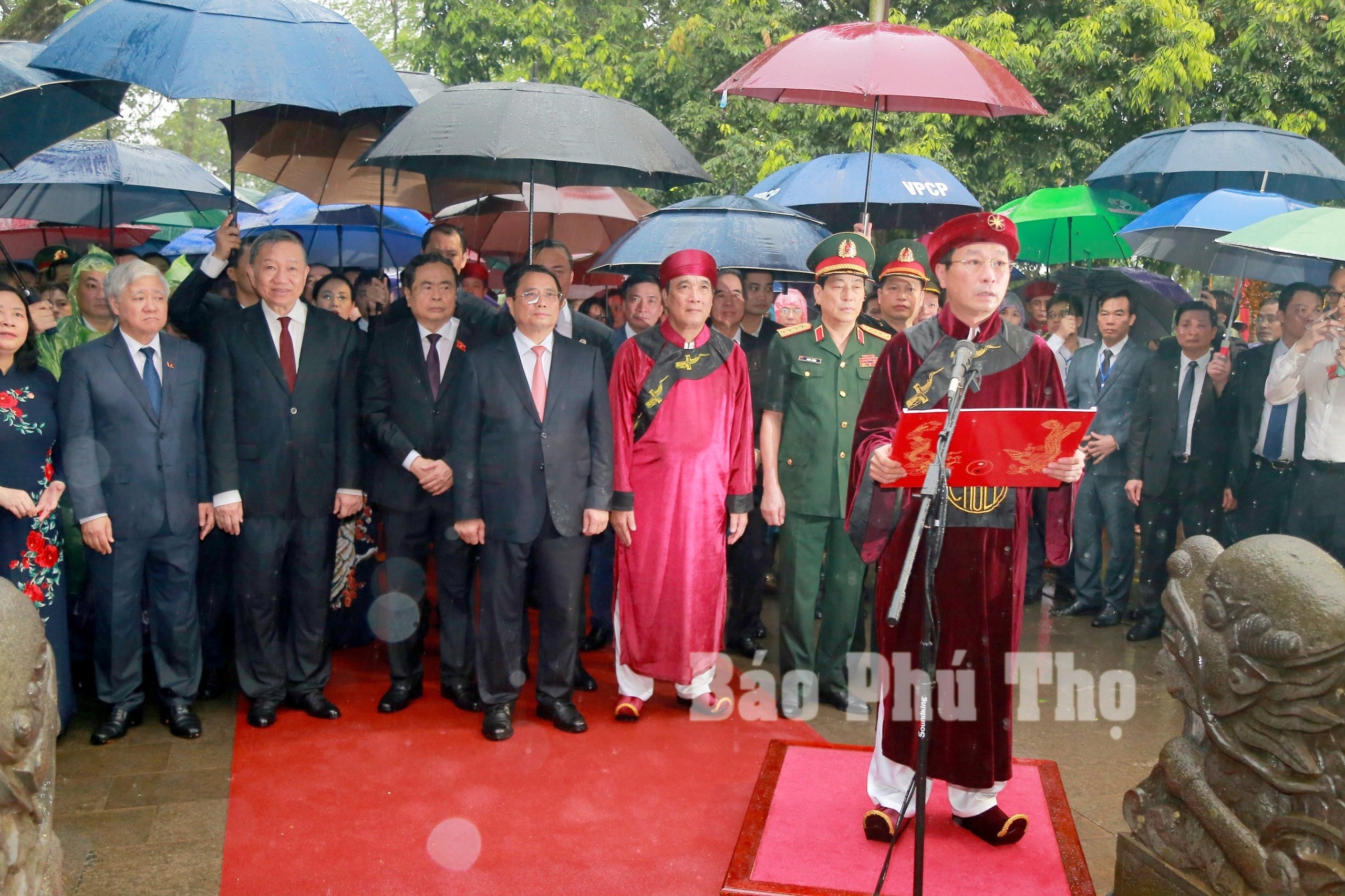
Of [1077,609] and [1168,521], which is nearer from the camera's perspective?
[1168,521]

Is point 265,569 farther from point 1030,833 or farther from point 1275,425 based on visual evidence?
point 1275,425

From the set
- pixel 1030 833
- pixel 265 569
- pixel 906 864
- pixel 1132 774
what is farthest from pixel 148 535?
pixel 1132 774

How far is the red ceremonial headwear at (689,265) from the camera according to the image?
4.63 metres

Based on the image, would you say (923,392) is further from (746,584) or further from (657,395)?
(746,584)

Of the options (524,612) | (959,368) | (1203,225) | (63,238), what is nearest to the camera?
(959,368)

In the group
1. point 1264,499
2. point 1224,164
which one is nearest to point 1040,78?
point 1224,164

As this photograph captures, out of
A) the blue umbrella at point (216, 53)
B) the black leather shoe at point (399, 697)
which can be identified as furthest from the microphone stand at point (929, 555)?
the black leather shoe at point (399, 697)

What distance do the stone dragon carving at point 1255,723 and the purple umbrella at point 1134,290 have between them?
14.9ft

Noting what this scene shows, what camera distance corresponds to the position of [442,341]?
4.88 meters

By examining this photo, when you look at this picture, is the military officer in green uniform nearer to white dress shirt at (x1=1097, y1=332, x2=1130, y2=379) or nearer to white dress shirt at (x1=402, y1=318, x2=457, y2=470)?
white dress shirt at (x1=402, y1=318, x2=457, y2=470)

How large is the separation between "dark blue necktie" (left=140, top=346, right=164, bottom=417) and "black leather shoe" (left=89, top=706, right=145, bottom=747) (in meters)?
1.13

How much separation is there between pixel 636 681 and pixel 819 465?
3.82ft

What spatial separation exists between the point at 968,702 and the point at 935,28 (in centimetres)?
900

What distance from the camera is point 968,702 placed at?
3459 mm
